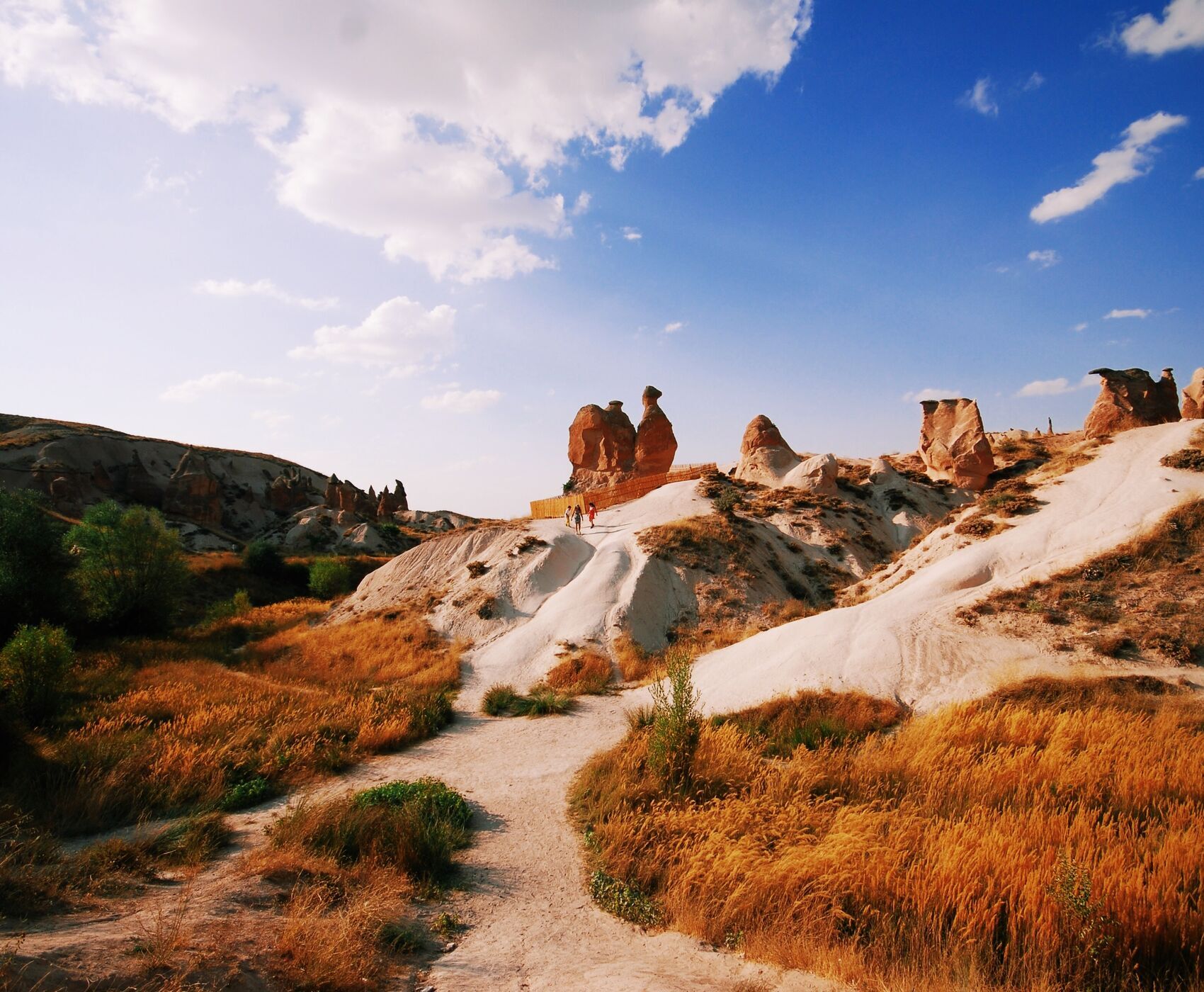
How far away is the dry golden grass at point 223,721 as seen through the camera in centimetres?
903

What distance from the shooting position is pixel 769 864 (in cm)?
608

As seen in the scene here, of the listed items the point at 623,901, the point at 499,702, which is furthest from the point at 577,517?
the point at 623,901

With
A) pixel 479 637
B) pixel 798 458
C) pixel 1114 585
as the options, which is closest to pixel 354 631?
pixel 479 637

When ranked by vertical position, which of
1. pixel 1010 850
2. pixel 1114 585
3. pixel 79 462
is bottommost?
pixel 1010 850

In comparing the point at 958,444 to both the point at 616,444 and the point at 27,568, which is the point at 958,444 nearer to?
the point at 616,444

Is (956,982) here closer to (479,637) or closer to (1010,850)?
(1010,850)

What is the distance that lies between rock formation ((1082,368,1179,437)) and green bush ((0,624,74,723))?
39.8m

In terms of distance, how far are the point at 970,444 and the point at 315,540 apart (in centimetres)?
5363

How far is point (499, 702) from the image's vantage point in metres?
16.9

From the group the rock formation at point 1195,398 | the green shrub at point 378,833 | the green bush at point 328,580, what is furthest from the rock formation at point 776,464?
the green shrub at point 378,833

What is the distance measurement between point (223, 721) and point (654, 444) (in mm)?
36176

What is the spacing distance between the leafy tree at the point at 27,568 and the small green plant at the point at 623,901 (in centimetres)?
2419

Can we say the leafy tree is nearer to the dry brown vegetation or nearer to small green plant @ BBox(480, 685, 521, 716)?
small green plant @ BBox(480, 685, 521, 716)

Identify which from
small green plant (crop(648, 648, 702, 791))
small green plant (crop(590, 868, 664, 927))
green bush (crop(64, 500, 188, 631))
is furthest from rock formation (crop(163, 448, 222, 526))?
small green plant (crop(590, 868, 664, 927))
